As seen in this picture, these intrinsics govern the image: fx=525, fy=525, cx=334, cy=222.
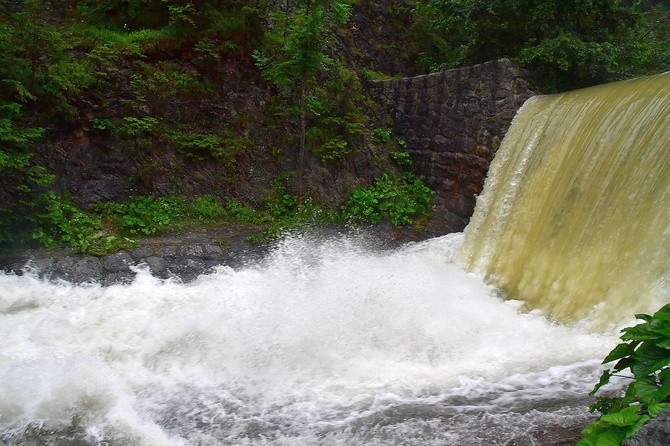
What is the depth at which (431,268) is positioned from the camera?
26.2 feet

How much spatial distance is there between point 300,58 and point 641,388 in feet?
24.5

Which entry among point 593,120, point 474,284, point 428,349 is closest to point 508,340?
point 428,349

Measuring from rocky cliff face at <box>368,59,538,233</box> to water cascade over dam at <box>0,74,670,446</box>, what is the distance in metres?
0.73

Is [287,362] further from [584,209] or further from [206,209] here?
[206,209]

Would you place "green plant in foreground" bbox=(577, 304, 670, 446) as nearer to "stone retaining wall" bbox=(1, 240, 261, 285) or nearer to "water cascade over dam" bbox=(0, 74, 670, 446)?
"water cascade over dam" bbox=(0, 74, 670, 446)

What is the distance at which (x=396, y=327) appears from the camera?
5.59 m

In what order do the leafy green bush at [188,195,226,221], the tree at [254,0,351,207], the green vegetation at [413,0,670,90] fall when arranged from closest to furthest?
the tree at [254,0,351,207] → the leafy green bush at [188,195,226,221] → the green vegetation at [413,0,670,90]

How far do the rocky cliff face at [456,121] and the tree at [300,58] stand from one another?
196 centimetres

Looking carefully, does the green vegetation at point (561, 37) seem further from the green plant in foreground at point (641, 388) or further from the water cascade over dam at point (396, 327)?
the green plant in foreground at point (641, 388)

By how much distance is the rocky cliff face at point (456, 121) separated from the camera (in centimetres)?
887

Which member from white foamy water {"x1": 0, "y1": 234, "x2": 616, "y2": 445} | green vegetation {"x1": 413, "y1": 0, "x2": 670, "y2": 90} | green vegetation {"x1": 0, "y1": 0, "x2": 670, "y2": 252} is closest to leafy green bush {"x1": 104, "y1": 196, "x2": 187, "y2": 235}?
green vegetation {"x1": 0, "y1": 0, "x2": 670, "y2": 252}

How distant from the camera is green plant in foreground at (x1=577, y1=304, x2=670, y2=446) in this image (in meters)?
2.00

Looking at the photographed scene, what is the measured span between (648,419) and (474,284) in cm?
524

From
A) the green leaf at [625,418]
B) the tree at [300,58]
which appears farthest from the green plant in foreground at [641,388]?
the tree at [300,58]
